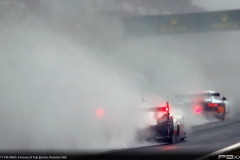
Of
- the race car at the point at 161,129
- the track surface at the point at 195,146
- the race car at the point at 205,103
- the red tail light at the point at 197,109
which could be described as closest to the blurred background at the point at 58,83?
the race car at the point at 161,129

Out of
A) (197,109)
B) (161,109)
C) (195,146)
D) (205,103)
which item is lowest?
(195,146)

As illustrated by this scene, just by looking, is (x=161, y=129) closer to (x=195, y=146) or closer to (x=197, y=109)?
(x=195, y=146)

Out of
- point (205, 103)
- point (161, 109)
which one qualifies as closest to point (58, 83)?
point (161, 109)

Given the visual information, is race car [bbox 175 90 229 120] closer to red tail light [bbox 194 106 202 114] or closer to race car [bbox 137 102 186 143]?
red tail light [bbox 194 106 202 114]

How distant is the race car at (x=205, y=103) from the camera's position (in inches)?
969

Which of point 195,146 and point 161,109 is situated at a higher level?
point 161,109

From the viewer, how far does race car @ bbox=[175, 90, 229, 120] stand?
24.6m

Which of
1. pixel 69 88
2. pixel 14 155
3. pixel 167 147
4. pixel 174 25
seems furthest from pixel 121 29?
pixel 14 155

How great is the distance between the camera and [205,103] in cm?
Answer: 2469

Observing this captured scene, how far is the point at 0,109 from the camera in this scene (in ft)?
43.1

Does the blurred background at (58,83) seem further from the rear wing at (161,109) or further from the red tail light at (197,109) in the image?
the red tail light at (197,109)

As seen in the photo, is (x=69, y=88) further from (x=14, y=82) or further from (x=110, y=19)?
(x=110, y=19)

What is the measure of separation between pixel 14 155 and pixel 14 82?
10.7ft

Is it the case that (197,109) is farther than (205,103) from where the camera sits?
Yes
